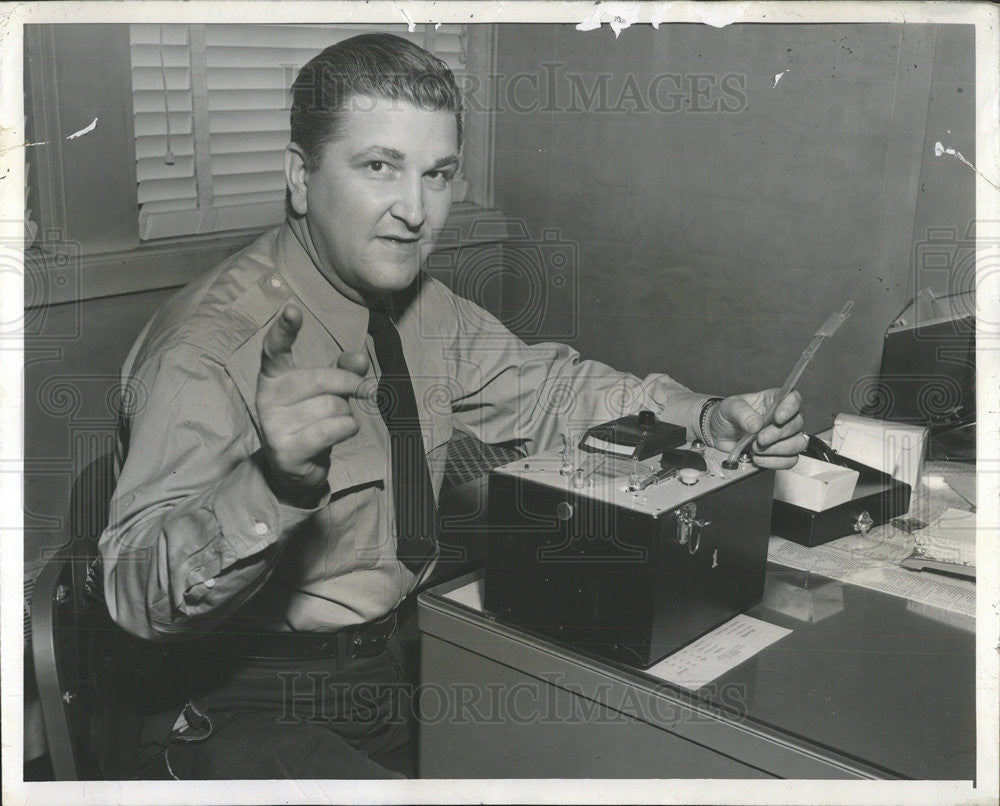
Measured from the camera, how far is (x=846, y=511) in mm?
1711

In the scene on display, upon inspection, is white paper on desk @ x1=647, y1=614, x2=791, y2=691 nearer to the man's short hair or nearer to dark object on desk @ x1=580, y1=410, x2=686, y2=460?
dark object on desk @ x1=580, y1=410, x2=686, y2=460

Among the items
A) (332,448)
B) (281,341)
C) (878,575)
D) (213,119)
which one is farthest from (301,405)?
(213,119)

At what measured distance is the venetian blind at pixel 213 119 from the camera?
8.61ft

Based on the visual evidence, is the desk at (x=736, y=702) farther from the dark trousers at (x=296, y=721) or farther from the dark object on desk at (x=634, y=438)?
the dark object on desk at (x=634, y=438)

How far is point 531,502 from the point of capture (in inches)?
51.7

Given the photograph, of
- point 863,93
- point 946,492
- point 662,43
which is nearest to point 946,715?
point 946,492

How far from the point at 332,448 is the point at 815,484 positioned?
2.83 ft

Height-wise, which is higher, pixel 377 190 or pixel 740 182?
pixel 740 182

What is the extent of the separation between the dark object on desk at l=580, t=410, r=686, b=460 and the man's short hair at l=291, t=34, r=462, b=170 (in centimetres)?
62

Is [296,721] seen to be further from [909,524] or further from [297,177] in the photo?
[909,524]

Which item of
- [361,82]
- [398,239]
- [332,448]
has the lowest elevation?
[332,448]

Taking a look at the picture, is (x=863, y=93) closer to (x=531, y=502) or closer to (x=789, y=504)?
(x=789, y=504)

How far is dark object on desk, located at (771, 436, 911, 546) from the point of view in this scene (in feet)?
5.53

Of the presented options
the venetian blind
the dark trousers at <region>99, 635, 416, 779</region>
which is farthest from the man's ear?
the venetian blind
